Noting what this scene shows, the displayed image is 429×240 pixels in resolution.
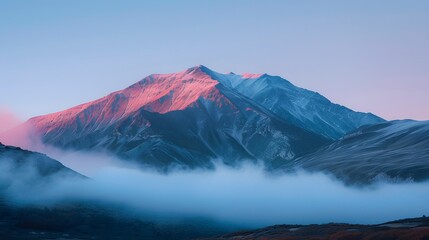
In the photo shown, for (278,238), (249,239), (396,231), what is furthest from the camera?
(249,239)

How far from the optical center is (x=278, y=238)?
592 ft

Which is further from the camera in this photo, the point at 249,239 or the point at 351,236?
the point at 249,239

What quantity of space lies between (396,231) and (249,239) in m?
63.3

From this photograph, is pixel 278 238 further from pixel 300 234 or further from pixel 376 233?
pixel 376 233

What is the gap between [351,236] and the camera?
153500mm

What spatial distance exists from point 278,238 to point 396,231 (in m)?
46.3

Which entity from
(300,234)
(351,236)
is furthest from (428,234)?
(300,234)

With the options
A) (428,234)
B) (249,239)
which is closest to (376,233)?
(428,234)

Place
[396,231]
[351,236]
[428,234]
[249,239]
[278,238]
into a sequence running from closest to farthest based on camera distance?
[428,234], [396,231], [351,236], [278,238], [249,239]

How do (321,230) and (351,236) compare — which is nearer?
(351,236)

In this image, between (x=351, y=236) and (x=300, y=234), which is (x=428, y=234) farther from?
(x=300, y=234)

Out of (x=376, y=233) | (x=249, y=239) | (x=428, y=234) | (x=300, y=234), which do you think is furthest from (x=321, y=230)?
(x=428, y=234)

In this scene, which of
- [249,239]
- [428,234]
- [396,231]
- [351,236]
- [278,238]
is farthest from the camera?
[249,239]

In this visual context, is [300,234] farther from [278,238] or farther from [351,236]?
[351,236]
